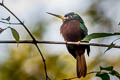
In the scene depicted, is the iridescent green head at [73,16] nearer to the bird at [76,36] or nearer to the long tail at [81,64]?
the bird at [76,36]

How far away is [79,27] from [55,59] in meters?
3.07

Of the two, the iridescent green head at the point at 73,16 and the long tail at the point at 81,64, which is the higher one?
the iridescent green head at the point at 73,16

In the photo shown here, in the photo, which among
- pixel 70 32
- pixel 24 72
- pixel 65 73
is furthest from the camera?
pixel 24 72

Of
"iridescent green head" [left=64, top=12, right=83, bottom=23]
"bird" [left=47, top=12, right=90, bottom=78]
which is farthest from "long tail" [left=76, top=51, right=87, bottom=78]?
"iridescent green head" [left=64, top=12, right=83, bottom=23]

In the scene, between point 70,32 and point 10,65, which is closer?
point 70,32

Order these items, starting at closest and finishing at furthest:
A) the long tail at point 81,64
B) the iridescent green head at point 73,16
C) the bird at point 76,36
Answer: the long tail at point 81,64, the bird at point 76,36, the iridescent green head at point 73,16

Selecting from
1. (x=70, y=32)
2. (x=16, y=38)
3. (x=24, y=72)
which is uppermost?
(x=16, y=38)

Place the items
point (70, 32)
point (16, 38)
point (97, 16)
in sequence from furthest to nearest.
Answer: point (97, 16), point (70, 32), point (16, 38)

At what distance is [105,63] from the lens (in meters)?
7.15

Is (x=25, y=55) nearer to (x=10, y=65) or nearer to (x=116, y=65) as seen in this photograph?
(x=10, y=65)

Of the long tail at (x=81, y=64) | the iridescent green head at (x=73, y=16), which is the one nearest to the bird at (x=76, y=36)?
the long tail at (x=81, y=64)

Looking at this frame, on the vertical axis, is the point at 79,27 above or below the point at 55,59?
above

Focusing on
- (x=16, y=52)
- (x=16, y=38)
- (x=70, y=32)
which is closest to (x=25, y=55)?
(x=16, y=52)

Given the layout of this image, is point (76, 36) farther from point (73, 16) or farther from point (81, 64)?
point (73, 16)
